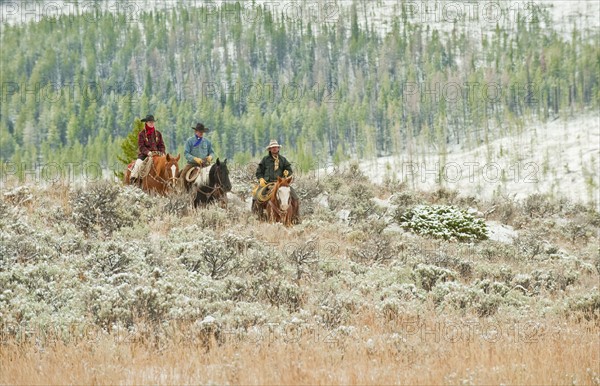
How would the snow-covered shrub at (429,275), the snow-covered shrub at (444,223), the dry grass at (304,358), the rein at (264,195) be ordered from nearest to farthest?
the dry grass at (304,358)
the snow-covered shrub at (429,275)
the rein at (264,195)
the snow-covered shrub at (444,223)

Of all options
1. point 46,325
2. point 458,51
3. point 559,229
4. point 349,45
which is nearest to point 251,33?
point 349,45

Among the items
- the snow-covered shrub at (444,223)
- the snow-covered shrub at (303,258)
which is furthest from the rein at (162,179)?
the snow-covered shrub at (444,223)

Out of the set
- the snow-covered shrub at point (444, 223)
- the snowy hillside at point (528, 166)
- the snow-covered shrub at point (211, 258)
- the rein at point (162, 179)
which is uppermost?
the rein at point (162, 179)

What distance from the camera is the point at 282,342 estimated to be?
6641mm

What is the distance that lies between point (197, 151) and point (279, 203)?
9.53 feet

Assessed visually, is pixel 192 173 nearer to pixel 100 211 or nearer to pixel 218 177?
pixel 218 177

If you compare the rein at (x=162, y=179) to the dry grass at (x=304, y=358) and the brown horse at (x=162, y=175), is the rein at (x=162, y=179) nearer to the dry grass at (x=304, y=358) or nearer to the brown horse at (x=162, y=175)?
the brown horse at (x=162, y=175)

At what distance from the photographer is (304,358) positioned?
6074 mm

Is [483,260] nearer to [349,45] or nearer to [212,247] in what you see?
[212,247]

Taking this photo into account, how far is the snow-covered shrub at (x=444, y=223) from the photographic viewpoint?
1656 cm

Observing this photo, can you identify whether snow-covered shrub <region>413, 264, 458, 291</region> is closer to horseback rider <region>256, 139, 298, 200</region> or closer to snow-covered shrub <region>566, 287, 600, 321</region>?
snow-covered shrub <region>566, 287, 600, 321</region>

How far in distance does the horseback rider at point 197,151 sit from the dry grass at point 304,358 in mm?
9250

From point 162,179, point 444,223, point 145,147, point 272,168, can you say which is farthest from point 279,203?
point 444,223

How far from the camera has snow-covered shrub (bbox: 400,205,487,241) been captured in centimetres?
1656
